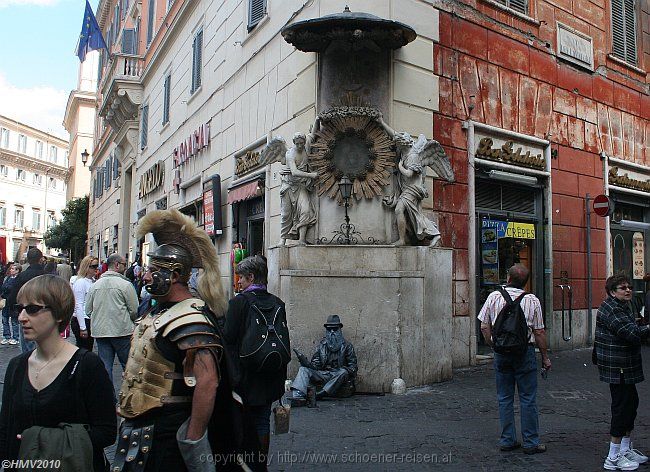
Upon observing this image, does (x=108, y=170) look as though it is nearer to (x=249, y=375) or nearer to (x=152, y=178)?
(x=152, y=178)

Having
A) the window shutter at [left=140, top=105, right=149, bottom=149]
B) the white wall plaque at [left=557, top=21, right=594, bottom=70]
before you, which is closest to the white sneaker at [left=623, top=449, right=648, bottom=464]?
the white wall plaque at [left=557, top=21, right=594, bottom=70]

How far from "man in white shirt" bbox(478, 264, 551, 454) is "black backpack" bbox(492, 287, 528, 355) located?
64mm

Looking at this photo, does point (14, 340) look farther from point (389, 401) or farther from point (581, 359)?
point (581, 359)

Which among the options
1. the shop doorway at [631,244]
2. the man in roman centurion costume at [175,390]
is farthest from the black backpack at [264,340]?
the shop doorway at [631,244]

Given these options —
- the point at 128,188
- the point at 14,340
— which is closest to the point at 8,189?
the point at 128,188

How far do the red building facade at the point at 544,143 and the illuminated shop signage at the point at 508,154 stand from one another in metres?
0.02

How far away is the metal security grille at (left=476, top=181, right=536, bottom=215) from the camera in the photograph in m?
10.9

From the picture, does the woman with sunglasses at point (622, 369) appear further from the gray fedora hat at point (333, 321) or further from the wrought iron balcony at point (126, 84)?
the wrought iron balcony at point (126, 84)

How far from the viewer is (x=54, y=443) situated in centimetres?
253

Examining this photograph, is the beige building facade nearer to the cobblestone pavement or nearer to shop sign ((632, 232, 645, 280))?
shop sign ((632, 232, 645, 280))

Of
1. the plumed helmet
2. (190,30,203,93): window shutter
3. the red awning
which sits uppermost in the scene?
(190,30,203,93): window shutter

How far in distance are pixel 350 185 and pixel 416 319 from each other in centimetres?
212

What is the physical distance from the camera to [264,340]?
455cm

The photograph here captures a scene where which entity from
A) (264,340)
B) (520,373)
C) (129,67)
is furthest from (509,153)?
(129,67)
